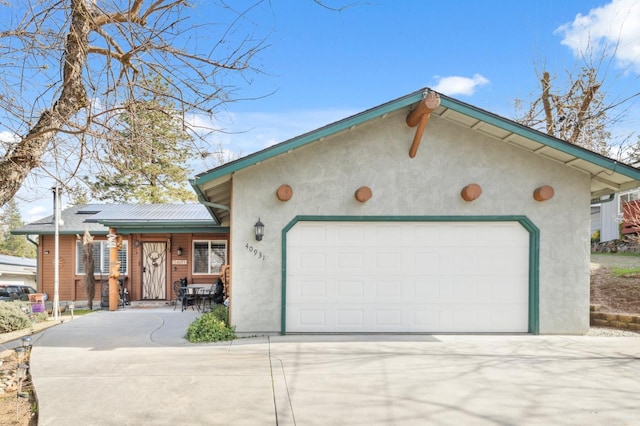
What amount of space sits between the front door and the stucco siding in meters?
8.11

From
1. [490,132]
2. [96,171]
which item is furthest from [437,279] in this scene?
[96,171]

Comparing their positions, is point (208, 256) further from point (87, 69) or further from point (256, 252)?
point (87, 69)

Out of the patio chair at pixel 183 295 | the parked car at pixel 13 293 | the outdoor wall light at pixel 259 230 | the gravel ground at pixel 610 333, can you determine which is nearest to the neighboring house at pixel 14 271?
the parked car at pixel 13 293

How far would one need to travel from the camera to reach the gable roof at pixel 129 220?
12.4 metres

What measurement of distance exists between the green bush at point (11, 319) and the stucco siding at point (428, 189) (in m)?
5.62

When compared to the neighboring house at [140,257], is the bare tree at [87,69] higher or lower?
higher

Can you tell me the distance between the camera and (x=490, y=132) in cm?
762

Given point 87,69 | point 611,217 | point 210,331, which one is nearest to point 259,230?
point 210,331

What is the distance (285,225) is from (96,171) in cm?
336

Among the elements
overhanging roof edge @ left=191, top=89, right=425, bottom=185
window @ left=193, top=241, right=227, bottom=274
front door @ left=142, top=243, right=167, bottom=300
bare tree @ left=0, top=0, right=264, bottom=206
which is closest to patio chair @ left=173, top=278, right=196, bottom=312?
front door @ left=142, top=243, right=167, bottom=300

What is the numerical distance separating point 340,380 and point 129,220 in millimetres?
9737

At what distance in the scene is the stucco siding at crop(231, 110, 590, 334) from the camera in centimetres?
751

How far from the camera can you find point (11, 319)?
28.0 feet

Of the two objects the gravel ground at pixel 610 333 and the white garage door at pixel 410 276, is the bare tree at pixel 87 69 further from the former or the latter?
the gravel ground at pixel 610 333
